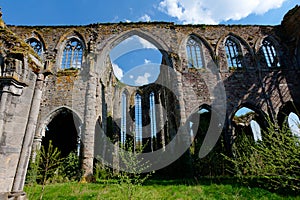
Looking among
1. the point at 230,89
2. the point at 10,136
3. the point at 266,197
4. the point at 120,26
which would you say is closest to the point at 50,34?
the point at 120,26

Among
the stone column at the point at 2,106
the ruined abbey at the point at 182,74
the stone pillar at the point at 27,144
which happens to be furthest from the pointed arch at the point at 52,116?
the stone column at the point at 2,106

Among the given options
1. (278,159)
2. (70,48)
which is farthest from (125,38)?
(278,159)

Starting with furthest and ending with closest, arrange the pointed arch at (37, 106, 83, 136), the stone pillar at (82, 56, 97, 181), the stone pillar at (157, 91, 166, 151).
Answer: the stone pillar at (157, 91, 166, 151) < the pointed arch at (37, 106, 83, 136) < the stone pillar at (82, 56, 97, 181)

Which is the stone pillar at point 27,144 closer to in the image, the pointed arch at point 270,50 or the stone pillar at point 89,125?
the stone pillar at point 89,125

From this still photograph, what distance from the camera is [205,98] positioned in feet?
39.7

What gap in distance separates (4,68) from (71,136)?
10.7 meters

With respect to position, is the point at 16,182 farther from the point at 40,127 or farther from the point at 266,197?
the point at 40,127

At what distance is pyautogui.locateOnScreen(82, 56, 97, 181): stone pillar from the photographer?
9.82 meters

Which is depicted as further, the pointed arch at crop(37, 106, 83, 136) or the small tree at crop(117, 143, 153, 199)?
the pointed arch at crop(37, 106, 83, 136)

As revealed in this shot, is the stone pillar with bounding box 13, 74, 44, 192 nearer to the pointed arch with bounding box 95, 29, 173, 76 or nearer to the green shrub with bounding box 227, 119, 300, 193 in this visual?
the green shrub with bounding box 227, 119, 300, 193

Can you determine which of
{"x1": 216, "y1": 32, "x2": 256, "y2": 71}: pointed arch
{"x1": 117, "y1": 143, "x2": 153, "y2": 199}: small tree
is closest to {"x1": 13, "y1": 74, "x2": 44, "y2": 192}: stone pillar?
{"x1": 117, "y1": 143, "x2": 153, "y2": 199}: small tree

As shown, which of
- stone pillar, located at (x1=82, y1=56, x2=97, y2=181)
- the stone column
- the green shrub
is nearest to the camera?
the green shrub

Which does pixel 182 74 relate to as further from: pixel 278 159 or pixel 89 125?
pixel 278 159

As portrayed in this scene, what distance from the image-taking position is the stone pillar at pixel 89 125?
9820 millimetres
